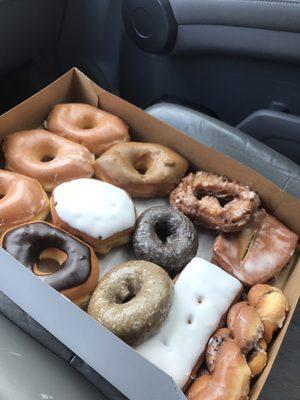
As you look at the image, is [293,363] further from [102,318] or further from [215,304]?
[102,318]

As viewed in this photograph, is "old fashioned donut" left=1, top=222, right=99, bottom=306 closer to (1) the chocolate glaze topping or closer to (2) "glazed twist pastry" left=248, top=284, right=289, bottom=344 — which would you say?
(1) the chocolate glaze topping

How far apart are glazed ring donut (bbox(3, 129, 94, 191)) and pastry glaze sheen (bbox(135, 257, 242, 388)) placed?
32 cm

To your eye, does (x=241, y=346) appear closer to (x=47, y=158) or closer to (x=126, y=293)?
(x=126, y=293)

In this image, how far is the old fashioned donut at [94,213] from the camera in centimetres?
101

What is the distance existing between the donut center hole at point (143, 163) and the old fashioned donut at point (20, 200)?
21 centimetres

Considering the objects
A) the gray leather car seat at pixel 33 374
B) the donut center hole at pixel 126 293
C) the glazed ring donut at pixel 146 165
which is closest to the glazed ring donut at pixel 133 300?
the donut center hole at pixel 126 293

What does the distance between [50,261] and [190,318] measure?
0.93ft

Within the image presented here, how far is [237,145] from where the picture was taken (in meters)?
1.19

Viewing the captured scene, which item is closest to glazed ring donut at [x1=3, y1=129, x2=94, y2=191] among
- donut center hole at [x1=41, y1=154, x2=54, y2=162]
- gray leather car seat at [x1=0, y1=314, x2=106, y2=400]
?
donut center hole at [x1=41, y1=154, x2=54, y2=162]

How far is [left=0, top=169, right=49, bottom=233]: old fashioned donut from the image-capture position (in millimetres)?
1012

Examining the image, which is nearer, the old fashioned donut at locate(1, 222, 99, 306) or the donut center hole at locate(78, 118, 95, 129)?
the old fashioned donut at locate(1, 222, 99, 306)

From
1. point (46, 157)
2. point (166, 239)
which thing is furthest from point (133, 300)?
point (46, 157)

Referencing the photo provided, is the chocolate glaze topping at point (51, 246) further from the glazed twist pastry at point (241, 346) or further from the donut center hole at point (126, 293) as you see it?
the glazed twist pastry at point (241, 346)

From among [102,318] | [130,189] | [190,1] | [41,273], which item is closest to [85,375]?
[102,318]
